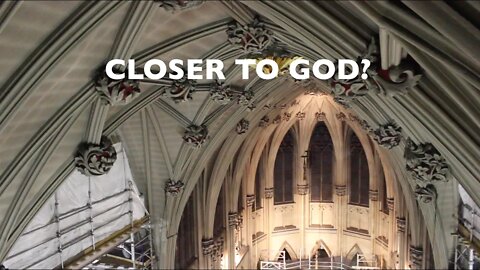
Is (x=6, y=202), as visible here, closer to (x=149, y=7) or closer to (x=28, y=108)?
(x=28, y=108)

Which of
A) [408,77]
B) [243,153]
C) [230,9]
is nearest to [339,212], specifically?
[243,153]

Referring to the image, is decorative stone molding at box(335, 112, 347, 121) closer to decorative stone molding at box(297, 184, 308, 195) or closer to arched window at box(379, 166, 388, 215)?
arched window at box(379, 166, 388, 215)

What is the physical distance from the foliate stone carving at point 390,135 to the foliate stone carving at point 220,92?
3.40 m

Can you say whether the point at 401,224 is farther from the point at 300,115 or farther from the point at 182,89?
the point at 182,89

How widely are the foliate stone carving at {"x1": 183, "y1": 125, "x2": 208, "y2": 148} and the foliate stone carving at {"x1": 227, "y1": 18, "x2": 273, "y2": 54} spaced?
180 inches

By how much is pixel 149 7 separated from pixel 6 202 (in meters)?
4.09

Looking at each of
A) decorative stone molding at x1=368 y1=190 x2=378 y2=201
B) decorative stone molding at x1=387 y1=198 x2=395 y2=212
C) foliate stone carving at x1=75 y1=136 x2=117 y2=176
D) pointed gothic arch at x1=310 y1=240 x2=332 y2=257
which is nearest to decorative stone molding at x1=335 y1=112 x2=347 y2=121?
decorative stone molding at x1=368 y1=190 x2=378 y2=201

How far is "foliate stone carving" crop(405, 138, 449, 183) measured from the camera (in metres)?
8.12

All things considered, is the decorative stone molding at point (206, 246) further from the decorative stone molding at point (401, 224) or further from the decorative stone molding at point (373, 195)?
the decorative stone molding at point (373, 195)

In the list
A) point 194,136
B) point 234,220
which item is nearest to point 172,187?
point 194,136

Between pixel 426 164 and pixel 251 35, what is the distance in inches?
131

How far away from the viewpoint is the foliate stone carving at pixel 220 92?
12164mm

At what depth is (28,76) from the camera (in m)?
7.46

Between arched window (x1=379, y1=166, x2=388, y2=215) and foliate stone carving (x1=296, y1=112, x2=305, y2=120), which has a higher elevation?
foliate stone carving (x1=296, y1=112, x2=305, y2=120)
